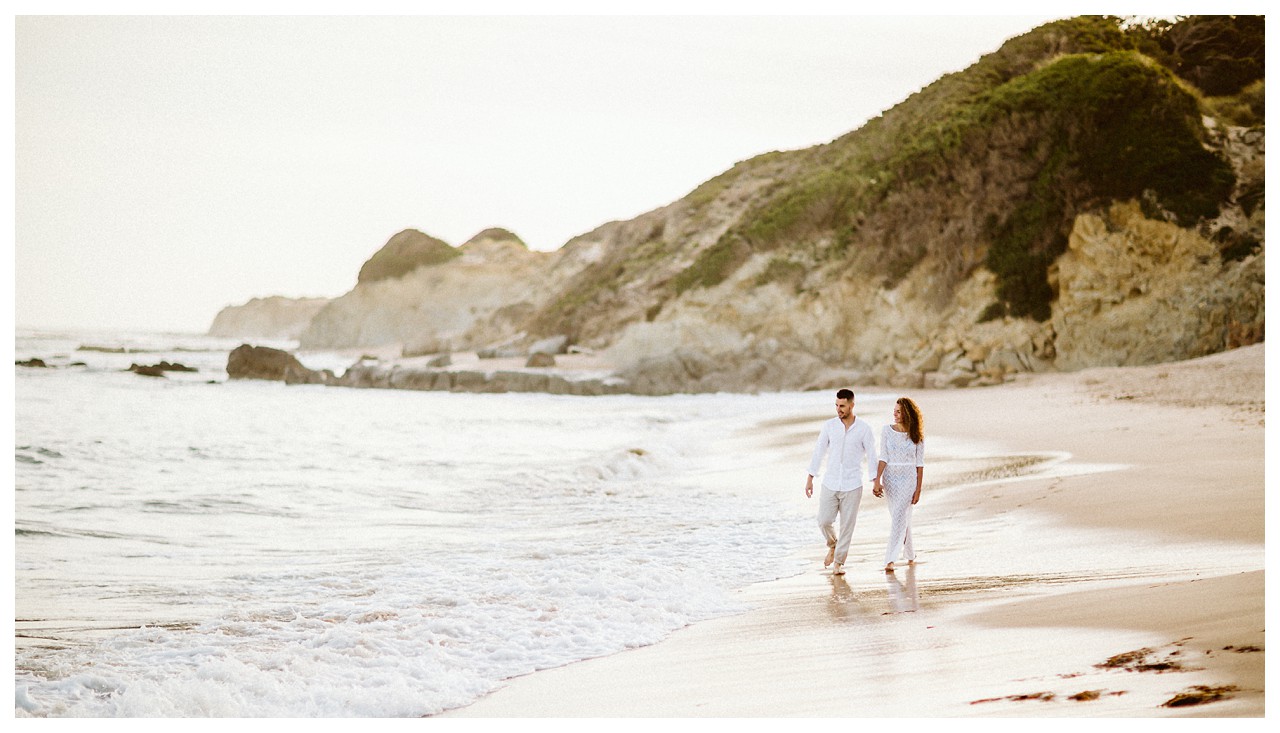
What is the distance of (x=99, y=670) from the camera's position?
14.0ft

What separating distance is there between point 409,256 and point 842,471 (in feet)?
205

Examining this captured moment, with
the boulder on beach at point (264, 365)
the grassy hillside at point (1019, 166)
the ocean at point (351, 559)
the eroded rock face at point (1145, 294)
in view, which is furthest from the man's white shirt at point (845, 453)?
the boulder on beach at point (264, 365)

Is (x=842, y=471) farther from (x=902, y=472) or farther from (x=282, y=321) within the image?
(x=282, y=321)

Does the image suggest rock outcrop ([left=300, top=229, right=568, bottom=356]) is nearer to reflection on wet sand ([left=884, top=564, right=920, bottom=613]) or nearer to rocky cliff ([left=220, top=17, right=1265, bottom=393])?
rocky cliff ([left=220, top=17, right=1265, bottom=393])

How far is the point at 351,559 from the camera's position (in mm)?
6434

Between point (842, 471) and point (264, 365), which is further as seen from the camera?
point (264, 365)

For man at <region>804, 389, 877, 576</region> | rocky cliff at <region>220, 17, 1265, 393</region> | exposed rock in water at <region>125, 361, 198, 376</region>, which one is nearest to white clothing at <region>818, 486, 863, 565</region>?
man at <region>804, 389, 877, 576</region>

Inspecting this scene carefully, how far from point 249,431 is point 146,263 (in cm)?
578

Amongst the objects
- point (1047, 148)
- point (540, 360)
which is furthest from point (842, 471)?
point (540, 360)

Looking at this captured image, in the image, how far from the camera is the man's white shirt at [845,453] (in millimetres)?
5586

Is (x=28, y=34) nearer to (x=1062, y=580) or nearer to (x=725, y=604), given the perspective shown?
(x=725, y=604)

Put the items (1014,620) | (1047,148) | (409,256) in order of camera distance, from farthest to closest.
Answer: (409,256) → (1047,148) → (1014,620)

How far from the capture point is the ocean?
420cm

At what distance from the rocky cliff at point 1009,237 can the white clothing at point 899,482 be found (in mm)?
11110
